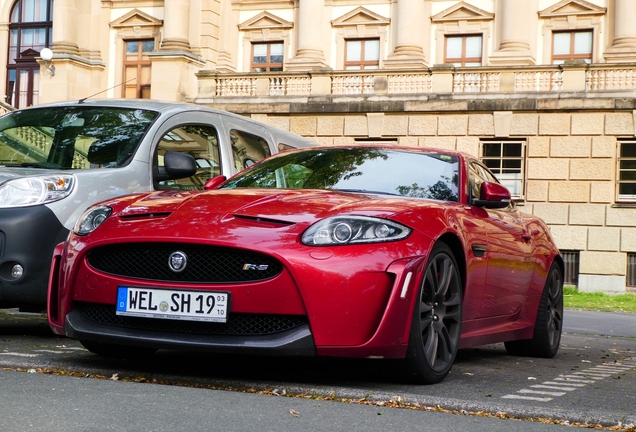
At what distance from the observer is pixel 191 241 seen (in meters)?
5.26

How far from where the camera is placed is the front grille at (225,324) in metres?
5.22

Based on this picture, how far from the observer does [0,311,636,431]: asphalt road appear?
4281mm

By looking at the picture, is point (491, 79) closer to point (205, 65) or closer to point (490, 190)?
point (205, 65)

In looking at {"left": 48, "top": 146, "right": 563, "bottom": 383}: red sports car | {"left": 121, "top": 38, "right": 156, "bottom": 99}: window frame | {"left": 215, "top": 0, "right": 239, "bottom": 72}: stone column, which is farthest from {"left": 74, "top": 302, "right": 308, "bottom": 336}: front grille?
{"left": 121, "top": 38, "right": 156, "bottom": 99}: window frame

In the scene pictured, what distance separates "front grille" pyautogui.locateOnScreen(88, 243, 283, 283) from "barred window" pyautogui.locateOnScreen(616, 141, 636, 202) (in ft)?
73.2

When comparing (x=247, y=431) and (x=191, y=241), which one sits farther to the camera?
(x=191, y=241)

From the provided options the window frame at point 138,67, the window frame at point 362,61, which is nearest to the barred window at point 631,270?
the window frame at point 362,61

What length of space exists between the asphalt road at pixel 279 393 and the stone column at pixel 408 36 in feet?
78.2

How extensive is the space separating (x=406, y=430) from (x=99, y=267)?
7.00 ft

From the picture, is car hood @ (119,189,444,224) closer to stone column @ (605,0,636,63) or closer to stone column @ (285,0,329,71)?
stone column @ (605,0,636,63)

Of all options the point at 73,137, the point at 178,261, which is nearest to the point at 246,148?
the point at 73,137

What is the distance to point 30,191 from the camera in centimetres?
755

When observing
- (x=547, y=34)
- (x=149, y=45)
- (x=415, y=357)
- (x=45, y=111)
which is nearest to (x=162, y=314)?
(x=415, y=357)

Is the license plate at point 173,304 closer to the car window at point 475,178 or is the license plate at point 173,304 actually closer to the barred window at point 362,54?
the car window at point 475,178
